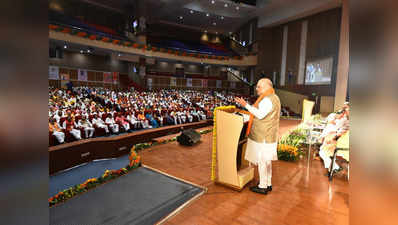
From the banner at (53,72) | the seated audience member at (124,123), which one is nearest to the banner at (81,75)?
the banner at (53,72)

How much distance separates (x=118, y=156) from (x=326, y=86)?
36.5 feet

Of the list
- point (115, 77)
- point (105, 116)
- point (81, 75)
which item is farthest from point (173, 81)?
point (105, 116)

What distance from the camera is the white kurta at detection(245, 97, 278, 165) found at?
2439 millimetres

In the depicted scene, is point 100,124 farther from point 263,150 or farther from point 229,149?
point 263,150

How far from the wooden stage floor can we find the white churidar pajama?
0.31m

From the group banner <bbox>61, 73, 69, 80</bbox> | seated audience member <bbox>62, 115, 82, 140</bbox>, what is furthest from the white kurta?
banner <bbox>61, 73, 69, 80</bbox>

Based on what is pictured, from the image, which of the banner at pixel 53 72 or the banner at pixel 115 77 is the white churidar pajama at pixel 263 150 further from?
the banner at pixel 115 77

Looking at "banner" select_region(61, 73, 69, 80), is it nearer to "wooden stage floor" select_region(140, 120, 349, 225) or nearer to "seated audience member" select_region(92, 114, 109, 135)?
"seated audience member" select_region(92, 114, 109, 135)

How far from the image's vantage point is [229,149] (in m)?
2.72

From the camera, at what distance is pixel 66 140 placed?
18.1 ft

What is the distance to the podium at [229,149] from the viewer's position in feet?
8.66

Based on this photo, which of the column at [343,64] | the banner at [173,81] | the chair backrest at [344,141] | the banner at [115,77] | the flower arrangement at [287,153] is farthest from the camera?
the banner at [173,81]

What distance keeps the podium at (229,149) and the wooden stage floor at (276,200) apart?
127 mm

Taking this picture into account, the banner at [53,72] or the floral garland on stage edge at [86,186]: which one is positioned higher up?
the banner at [53,72]
